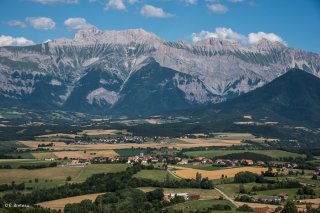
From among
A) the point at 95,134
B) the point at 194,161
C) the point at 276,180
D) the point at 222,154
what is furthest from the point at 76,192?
the point at 95,134

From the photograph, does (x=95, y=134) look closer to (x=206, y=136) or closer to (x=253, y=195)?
(x=206, y=136)

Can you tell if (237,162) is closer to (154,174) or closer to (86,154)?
(154,174)

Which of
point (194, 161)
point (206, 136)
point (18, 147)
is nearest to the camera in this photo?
point (194, 161)

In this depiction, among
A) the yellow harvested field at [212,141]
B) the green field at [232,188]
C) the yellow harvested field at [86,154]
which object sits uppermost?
the yellow harvested field at [212,141]

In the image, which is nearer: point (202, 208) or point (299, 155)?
point (202, 208)

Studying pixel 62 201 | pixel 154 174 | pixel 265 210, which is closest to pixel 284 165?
pixel 154 174

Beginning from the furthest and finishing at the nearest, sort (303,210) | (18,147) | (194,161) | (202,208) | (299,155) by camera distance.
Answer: (18,147) < (299,155) < (194,161) < (202,208) < (303,210)

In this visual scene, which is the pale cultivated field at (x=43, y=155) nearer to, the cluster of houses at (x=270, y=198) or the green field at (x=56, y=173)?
the green field at (x=56, y=173)

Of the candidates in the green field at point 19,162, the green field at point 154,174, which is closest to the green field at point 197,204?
the green field at point 154,174
